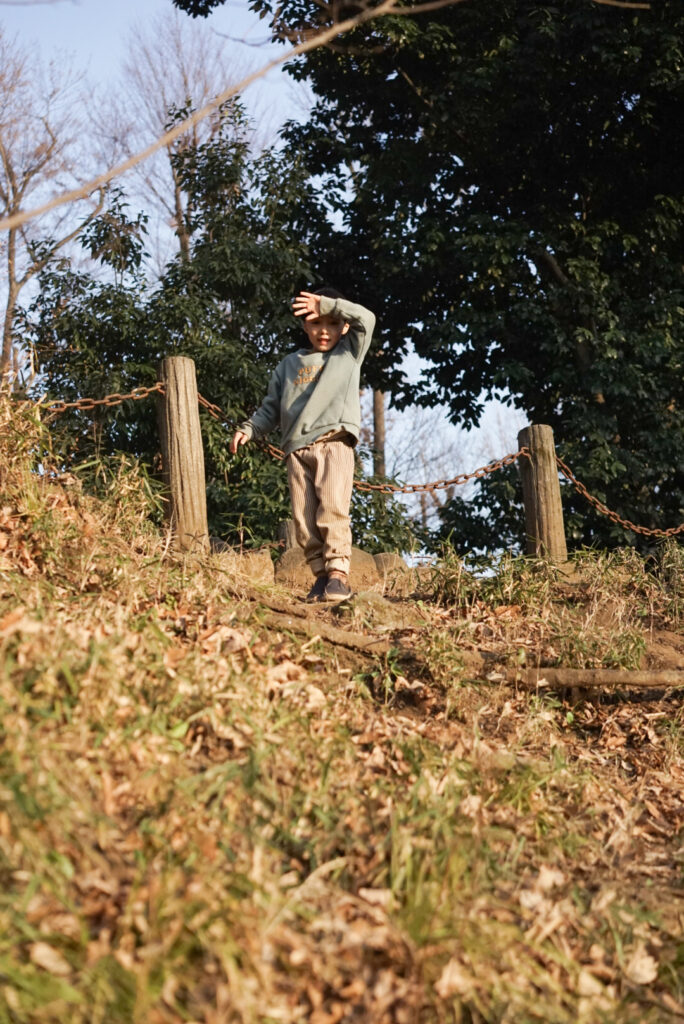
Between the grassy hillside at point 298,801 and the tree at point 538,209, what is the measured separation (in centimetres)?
720

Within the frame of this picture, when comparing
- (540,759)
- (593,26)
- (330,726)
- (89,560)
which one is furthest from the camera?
(593,26)

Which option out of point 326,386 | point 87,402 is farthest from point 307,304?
point 87,402

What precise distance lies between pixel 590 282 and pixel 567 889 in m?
10.1

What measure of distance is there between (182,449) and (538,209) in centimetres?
834

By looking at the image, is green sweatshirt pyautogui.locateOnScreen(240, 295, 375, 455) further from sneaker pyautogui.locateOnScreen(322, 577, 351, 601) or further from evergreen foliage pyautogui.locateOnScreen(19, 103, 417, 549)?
evergreen foliage pyautogui.locateOnScreen(19, 103, 417, 549)

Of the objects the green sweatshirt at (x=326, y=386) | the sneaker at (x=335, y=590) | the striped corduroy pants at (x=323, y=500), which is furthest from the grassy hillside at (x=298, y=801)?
the green sweatshirt at (x=326, y=386)

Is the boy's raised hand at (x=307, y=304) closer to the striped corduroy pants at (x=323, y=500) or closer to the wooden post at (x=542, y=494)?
the striped corduroy pants at (x=323, y=500)

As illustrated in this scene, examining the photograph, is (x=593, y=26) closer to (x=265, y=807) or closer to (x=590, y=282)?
(x=590, y=282)

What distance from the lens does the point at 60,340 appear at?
12047 mm

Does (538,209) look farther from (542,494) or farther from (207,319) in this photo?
(542,494)

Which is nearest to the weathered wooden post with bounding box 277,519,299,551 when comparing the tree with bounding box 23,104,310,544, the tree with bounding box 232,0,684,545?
the tree with bounding box 23,104,310,544


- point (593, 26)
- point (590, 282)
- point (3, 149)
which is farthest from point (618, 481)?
point (3, 149)

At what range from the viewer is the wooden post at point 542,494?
7.45 metres

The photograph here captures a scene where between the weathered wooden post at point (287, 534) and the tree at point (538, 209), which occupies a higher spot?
the tree at point (538, 209)
